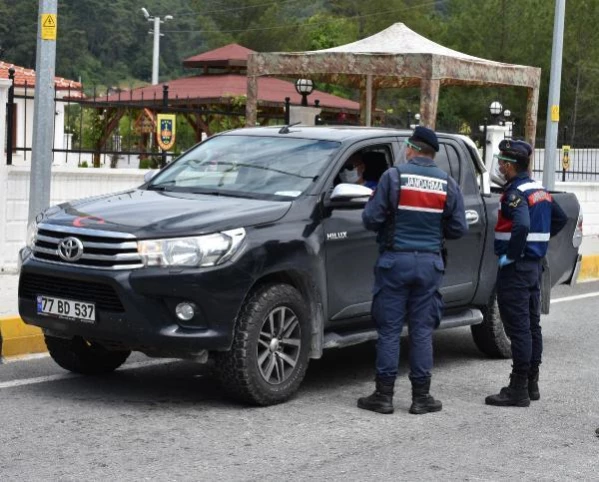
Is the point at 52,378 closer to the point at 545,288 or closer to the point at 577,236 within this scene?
the point at 545,288

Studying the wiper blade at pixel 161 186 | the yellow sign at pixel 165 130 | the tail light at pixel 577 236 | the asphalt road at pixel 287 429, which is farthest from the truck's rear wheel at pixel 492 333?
the yellow sign at pixel 165 130

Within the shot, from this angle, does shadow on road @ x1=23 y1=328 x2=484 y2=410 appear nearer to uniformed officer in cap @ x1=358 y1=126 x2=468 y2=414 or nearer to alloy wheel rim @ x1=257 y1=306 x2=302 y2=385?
alloy wheel rim @ x1=257 y1=306 x2=302 y2=385

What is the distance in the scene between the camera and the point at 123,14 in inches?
3597

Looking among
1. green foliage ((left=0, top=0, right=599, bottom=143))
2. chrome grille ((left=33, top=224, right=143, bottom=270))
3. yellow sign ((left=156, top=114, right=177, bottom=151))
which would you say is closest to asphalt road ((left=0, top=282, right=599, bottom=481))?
chrome grille ((left=33, top=224, right=143, bottom=270))

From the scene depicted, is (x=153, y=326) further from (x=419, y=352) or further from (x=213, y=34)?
(x=213, y=34)

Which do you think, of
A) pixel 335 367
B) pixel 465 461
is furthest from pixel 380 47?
pixel 465 461

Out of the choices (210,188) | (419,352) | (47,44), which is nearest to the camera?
(419,352)

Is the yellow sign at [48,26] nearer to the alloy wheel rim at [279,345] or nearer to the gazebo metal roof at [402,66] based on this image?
the alloy wheel rim at [279,345]

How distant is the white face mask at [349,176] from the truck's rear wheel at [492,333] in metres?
1.75

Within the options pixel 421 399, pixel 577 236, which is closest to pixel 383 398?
Answer: pixel 421 399

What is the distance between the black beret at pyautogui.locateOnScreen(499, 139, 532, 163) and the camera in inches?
316

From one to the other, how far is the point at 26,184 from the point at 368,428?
24.5 feet

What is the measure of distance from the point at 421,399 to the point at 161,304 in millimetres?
1742

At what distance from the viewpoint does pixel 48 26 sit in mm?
11070
